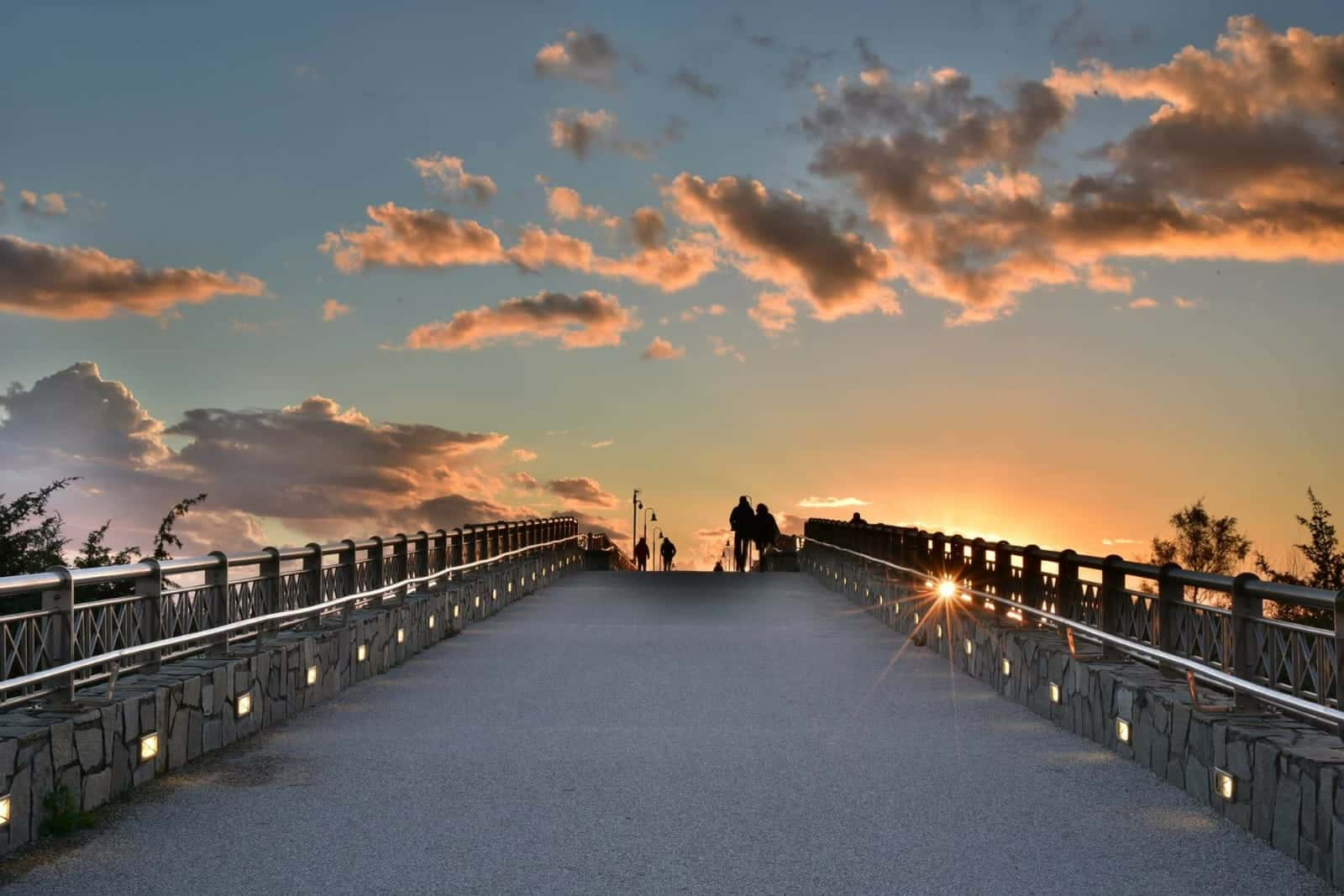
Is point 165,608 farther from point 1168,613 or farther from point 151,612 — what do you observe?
point 1168,613

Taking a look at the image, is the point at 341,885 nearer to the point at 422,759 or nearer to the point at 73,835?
the point at 73,835

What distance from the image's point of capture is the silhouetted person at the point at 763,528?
147 ft

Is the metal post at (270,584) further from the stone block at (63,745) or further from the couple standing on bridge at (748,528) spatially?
the couple standing on bridge at (748,528)

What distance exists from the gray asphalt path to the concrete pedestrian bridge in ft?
0.10

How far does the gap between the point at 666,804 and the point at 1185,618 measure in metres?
4.48

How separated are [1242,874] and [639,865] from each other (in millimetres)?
3232

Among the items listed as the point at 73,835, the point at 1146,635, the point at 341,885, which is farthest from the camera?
the point at 1146,635

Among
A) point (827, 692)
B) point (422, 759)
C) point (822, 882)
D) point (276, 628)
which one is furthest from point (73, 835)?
point (827, 692)

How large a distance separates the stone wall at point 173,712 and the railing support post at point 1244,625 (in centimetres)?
751

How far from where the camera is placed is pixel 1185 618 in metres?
10.6

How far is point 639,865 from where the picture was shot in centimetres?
729

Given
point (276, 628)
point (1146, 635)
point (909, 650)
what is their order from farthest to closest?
point (909, 650), point (276, 628), point (1146, 635)

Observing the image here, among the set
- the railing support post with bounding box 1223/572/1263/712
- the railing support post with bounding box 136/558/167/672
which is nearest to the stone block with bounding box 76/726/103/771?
the railing support post with bounding box 136/558/167/672

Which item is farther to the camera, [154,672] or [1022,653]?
[1022,653]
